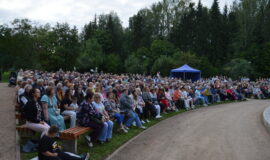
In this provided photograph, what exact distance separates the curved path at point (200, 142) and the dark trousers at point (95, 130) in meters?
0.86

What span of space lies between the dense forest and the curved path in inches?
1161

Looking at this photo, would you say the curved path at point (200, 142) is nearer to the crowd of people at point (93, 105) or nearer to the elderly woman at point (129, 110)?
the elderly woman at point (129, 110)

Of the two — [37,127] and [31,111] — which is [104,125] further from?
[31,111]

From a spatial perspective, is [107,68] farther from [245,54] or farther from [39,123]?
[39,123]

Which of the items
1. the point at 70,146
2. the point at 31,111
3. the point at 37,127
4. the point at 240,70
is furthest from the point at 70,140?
the point at 240,70

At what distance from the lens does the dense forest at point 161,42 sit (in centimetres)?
3962

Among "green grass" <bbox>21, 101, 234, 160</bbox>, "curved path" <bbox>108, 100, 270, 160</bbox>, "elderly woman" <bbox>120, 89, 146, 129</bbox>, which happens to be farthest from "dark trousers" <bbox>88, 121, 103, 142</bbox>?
"elderly woman" <bbox>120, 89, 146, 129</bbox>

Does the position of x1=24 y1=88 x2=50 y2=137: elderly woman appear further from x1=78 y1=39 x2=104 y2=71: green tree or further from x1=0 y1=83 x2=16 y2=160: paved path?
x1=78 y1=39 x2=104 y2=71: green tree

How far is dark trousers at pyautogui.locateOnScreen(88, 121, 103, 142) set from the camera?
7.55 m

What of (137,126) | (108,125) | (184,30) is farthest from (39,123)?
(184,30)

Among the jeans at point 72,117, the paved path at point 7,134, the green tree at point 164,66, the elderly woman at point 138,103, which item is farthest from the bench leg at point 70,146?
the green tree at point 164,66

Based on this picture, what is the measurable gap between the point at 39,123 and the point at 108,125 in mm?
2076

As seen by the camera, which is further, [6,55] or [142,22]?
[142,22]

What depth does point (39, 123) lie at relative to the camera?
6.83 m
